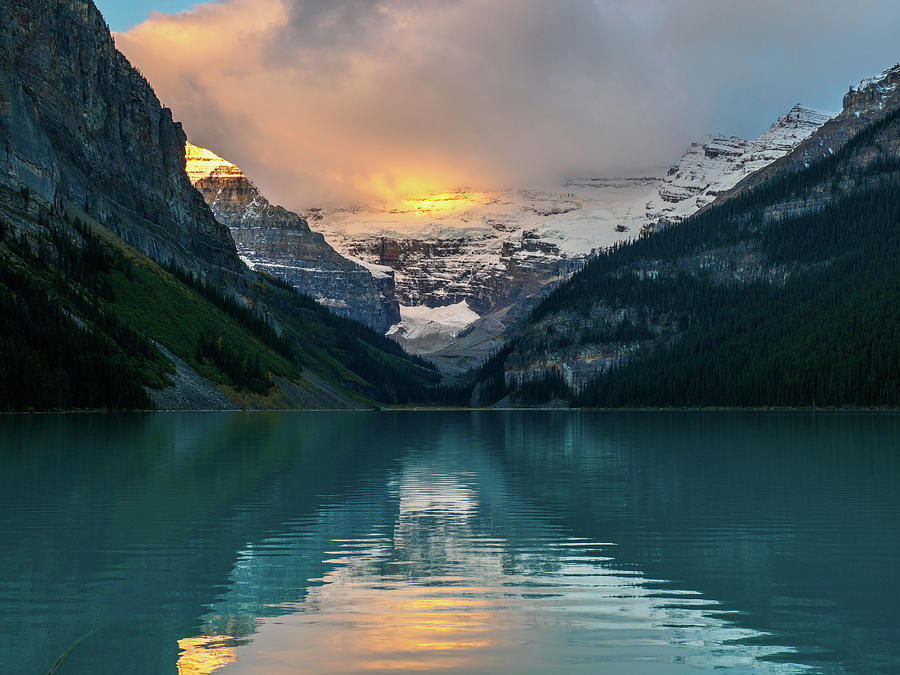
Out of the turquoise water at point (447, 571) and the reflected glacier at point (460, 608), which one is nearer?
the reflected glacier at point (460, 608)

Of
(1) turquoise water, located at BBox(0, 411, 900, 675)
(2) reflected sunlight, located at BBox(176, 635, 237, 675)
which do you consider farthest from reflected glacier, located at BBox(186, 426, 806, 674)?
(2) reflected sunlight, located at BBox(176, 635, 237, 675)

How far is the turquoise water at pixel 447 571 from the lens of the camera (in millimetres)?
18984

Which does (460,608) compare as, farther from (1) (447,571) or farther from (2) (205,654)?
(2) (205,654)

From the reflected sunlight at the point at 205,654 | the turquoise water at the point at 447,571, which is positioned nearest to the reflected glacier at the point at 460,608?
the turquoise water at the point at 447,571

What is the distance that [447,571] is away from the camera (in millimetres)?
27500

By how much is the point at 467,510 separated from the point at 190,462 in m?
30.4

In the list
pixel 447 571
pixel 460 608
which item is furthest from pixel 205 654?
pixel 447 571

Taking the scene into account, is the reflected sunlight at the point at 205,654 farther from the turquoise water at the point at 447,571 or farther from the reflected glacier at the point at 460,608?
the reflected glacier at the point at 460,608

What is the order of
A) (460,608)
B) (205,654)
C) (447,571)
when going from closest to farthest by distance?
(205,654) < (460,608) < (447,571)

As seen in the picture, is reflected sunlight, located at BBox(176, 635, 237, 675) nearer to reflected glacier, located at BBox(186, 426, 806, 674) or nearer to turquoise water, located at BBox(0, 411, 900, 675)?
turquoise water, located at BBox(0, 411, 900, 675)

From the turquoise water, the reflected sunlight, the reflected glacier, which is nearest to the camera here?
the reflected sunlight

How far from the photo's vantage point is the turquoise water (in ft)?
62.3

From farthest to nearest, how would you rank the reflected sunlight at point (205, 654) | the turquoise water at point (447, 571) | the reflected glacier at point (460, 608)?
the turquoise water at point (447, 571)
the reflected glacier at point (460, 608)
the reflected sunlight at point (205, 654)

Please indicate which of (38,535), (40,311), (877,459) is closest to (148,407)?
(40,311)
